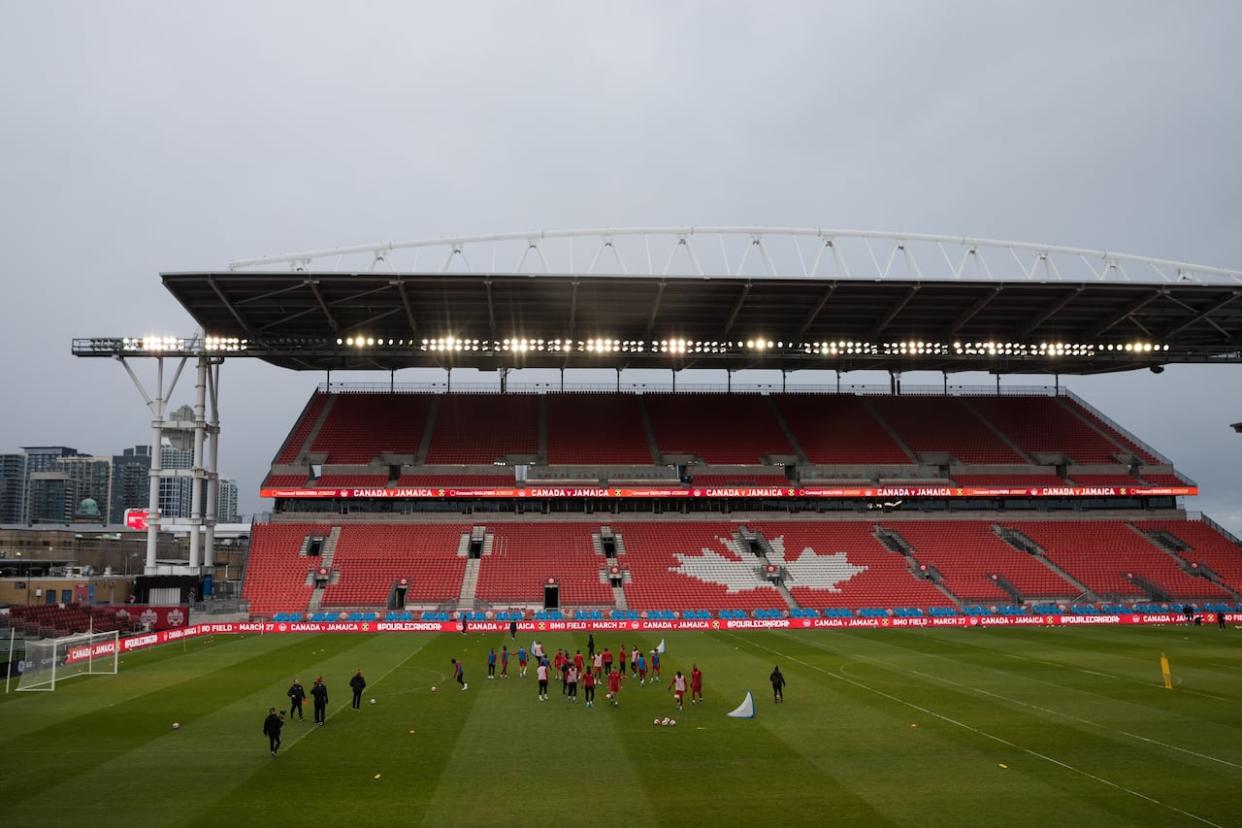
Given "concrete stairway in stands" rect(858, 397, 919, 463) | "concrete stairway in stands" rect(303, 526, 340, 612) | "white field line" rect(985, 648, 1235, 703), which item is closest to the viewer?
"white field line" rect(985, 648, 1235, 703)

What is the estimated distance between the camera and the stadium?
17.5 metres

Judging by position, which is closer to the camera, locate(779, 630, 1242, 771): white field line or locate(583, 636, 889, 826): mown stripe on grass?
locate(583, 636, 889, 826): mown stripe on grass

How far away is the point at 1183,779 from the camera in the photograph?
16750 mm

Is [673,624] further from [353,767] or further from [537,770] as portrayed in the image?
[353,767]

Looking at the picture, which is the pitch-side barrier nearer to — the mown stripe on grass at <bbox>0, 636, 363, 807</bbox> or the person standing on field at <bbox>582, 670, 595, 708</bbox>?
the mown stripe on grass at <bbox>0, 636, 363, 807</bbox>

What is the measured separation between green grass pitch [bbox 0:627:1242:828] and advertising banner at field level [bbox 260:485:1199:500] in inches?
1067

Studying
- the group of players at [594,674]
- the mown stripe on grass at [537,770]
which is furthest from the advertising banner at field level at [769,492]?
the mown stripe on grass at [537,770]

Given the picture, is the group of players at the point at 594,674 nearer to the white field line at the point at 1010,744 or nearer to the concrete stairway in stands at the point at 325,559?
the white field line at the point at 1010,744

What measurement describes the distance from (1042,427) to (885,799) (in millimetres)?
62666

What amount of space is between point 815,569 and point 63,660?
134 ft

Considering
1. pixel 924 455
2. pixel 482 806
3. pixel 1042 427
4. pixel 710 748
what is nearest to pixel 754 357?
pixel 924 455

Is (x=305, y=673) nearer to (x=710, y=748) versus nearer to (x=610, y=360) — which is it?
(x=710, y=748)

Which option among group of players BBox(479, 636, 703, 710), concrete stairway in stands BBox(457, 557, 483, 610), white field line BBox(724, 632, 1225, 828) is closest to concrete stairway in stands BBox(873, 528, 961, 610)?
white field line BBox(724, 632, 1225, 828)

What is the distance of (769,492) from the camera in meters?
61.2
